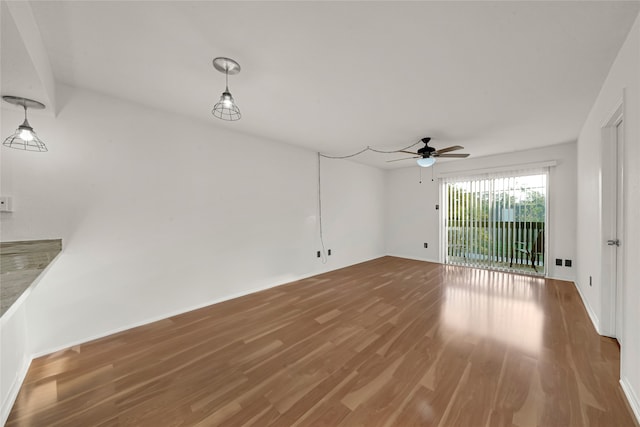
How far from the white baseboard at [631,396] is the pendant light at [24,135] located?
474 centimetres

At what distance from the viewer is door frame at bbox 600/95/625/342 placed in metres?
2.18

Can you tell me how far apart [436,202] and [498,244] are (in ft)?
4.95

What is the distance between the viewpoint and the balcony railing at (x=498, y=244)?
4.43 m

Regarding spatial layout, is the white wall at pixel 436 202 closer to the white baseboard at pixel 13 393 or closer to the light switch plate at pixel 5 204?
the white baseboard at pixel 13 393

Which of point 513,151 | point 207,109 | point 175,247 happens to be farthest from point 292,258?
point 513,151

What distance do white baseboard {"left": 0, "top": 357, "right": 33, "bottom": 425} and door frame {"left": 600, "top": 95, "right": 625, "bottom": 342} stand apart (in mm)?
4828

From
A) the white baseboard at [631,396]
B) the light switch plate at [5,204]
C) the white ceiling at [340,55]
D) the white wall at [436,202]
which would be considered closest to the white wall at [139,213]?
the light switch plate at [5,204]

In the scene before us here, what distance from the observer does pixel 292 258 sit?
13.8 ft

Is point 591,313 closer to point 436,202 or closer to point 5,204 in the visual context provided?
point 436,202

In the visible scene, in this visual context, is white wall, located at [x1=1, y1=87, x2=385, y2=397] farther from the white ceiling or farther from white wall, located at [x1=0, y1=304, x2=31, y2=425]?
the white ceiling

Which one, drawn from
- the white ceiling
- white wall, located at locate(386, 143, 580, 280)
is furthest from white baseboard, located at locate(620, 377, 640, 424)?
white wall, located at locate(386, 143, 580, 280)

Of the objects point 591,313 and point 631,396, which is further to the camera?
point 591,313

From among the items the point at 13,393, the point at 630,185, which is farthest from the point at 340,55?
the point at 13,393

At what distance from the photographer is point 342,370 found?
6.04 ft
